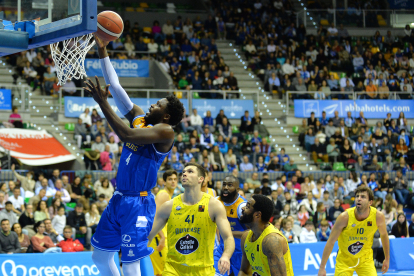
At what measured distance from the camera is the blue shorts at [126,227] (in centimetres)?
571

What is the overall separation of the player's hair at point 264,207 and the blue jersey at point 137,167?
1119 mm

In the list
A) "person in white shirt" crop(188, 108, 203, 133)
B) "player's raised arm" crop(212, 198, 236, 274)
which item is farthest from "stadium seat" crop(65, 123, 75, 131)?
"player's raised arm" crop(212, 198, 236, 274)

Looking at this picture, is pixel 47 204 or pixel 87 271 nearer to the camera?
pixel 87 271

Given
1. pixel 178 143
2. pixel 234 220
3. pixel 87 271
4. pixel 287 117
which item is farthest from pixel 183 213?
pixel 287 117

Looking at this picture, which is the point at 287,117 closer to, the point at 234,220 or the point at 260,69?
the point at 260,69

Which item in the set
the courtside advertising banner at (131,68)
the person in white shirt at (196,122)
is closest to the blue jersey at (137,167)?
the person in white shirt at (196,122)

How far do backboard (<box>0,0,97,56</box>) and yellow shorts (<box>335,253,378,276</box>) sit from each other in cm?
495

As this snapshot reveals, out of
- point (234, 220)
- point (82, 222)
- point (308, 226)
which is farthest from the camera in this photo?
point (308, 226)

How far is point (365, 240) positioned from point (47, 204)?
28.0ft

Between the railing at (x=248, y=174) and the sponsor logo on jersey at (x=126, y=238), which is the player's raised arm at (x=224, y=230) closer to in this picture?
the sponsor logo on jersey at (x=126, y=238)

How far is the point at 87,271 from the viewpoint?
11844 millimetres

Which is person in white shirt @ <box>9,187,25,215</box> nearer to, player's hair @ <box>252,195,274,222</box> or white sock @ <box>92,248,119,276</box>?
white sock @ <box>92,248,119,276</box>

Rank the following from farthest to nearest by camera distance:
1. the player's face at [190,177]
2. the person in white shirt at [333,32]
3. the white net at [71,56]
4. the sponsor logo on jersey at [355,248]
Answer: the person in white shirt at [333,32] < the sponsor logo on jersey at [355,248] < the player's face at [190,177] < the white net at [71,56]

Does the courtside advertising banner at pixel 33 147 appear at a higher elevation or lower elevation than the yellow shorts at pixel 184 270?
higher
